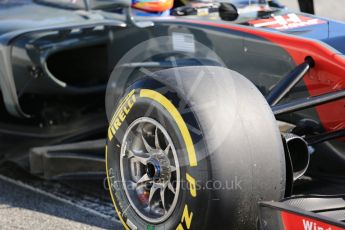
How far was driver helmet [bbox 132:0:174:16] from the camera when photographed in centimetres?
431

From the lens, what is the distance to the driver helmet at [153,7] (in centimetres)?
431

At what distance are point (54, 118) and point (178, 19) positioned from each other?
1450 millimetres

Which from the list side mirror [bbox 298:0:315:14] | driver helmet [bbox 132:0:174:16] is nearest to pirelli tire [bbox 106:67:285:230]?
driver helmet [bbox 132:0:174:16]

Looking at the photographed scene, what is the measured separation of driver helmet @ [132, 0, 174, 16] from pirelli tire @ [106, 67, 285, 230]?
1469mm

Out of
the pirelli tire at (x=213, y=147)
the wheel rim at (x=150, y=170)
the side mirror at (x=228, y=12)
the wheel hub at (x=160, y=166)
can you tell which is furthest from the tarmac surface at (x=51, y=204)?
the side mirror at (x=228, y=12)

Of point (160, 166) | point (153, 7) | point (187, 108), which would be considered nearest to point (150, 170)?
point (160, 166)

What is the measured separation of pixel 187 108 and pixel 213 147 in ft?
0.66

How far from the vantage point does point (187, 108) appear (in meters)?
2.69

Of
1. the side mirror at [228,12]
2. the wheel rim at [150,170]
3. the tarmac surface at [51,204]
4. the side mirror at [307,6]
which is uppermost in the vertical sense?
the side mirror at [228,12]

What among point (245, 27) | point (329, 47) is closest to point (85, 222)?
point (245, 27)

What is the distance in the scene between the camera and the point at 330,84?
10.8 ft

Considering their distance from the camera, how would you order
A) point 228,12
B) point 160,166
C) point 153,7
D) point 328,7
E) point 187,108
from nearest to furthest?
point 187,108, point 160,166, point 228,12, point 153,7, point 328,7

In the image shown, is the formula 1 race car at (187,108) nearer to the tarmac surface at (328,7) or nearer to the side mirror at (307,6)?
the side mirror at (307,6)

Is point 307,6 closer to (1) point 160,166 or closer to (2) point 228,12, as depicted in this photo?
(2) point 228,12
